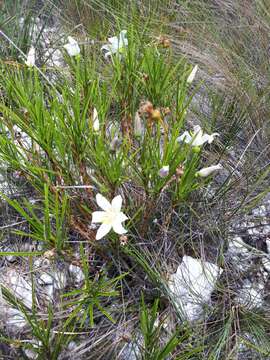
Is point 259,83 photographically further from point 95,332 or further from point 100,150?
point 95,332

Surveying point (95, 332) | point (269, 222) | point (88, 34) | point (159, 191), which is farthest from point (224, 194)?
point (88, 34)

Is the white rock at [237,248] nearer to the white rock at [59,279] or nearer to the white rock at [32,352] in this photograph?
the white rock at [59,279]

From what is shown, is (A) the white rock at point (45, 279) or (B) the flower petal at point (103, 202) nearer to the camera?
(B) the flower petal at point (103, 202)

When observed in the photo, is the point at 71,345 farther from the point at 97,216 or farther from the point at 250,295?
the point at 250,295

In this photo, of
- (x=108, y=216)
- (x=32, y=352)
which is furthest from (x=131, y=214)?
(x=32, y=352)

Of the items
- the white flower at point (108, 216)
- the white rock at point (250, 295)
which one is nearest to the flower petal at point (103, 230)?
the white flower at point (108, 216)

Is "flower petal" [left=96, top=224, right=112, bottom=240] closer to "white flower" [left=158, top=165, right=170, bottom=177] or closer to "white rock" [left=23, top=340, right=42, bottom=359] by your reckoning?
"white flower" [left=158, top=165, right=170, bottom=177]

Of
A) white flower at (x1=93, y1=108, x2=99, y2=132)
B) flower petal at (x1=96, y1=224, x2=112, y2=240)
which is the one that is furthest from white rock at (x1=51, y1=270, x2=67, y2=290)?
Answer: white flower at (x1=93, y1=108, x2=99, y2=132)
